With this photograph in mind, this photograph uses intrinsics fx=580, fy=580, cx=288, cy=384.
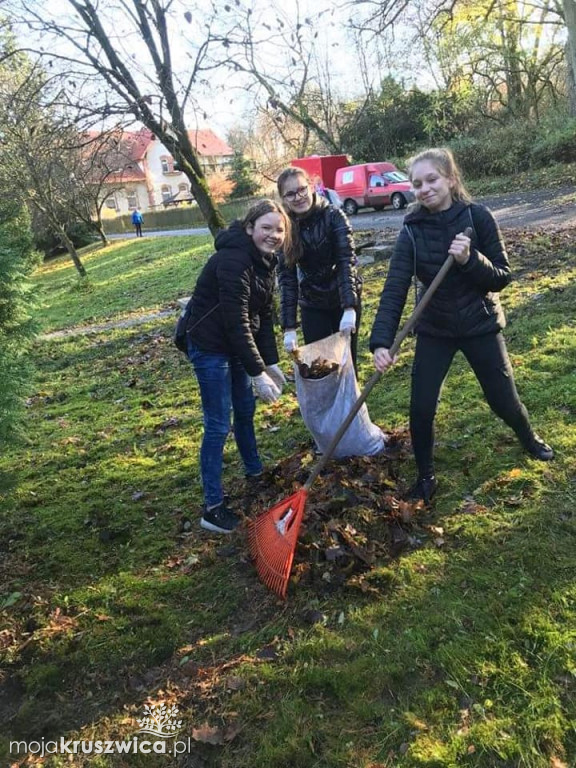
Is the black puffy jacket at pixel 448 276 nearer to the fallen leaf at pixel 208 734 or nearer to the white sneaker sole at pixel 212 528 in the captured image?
the white sneaker sole at pixel 212 528

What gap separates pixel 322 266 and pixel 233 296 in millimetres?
900

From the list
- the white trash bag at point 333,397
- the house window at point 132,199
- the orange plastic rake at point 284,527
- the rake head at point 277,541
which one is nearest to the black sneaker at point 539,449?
the white trash bag at point 333,397

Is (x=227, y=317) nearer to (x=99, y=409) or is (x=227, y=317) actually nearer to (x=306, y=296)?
(x=306, y=296)

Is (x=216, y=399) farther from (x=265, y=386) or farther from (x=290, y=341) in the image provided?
(x=290, y=341)

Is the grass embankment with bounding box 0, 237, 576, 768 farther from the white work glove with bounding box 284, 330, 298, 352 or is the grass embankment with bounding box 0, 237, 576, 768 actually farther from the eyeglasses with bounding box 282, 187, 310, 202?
the eyeglasses with bounding box 282, 187, 310, 202

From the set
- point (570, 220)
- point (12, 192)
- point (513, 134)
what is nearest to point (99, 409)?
point (570, 220)

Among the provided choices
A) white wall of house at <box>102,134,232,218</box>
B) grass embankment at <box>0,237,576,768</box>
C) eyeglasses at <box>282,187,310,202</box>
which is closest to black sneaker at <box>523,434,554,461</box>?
grass embankment at <box>0,237,576,768</box>

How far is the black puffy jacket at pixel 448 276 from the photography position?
299cm

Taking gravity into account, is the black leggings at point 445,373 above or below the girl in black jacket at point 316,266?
below

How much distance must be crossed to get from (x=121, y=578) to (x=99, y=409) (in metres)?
3.59

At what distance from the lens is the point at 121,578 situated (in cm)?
333

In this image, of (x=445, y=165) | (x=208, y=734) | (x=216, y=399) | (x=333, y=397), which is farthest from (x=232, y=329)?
(x=208, y=734)

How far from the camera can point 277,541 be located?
3.04m

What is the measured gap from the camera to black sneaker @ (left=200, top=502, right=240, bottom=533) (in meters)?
3.59
